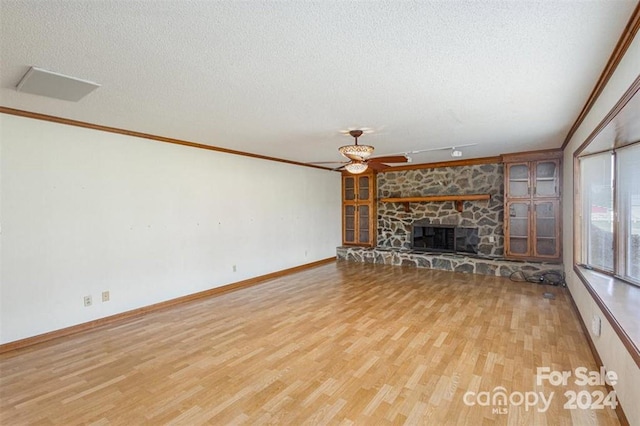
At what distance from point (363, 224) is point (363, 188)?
96cm

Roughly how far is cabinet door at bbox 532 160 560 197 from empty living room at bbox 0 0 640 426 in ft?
0.08

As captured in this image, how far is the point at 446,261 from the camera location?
673cm

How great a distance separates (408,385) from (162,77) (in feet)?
10.2

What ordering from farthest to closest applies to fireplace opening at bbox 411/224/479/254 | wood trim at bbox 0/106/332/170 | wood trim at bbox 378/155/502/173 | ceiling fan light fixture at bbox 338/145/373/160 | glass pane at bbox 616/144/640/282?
fireplace opening at bbox 411/224/479/254 → wood trim at bbox 378/155/502/173 → ceiling fan light fixture at bbox 338/145/373/160 → wood trim at bbox 0/106/332/170 → glass pane at bbox 616/144/640/282

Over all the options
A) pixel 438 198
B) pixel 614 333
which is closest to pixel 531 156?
pixel 438 198

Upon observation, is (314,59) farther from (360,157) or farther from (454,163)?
(454,163)

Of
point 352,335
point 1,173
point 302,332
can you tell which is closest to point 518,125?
point 352,335

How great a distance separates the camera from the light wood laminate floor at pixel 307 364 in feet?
7.03

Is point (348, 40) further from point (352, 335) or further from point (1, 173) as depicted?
point (1, 173)

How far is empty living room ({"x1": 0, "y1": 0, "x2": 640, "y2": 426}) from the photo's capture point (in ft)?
6.17

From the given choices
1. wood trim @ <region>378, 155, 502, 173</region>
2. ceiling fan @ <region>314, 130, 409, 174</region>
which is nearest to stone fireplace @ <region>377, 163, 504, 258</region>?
wood trim @ <region>378, 155, 502, 173</region>

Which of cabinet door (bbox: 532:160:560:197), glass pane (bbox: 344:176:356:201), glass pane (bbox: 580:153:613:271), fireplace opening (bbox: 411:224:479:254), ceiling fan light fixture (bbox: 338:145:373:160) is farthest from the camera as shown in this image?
glass pane (bbox: 344:176:356:201)

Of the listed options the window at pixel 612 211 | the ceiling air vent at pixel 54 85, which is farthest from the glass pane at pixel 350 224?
the ceiling air vent at pixel 54 85

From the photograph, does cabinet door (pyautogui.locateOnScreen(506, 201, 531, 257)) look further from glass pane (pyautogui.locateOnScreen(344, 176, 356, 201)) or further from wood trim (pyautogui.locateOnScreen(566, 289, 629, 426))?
glass pane (pyautogui.locateOnScreen(344, 176, 356, 201))
